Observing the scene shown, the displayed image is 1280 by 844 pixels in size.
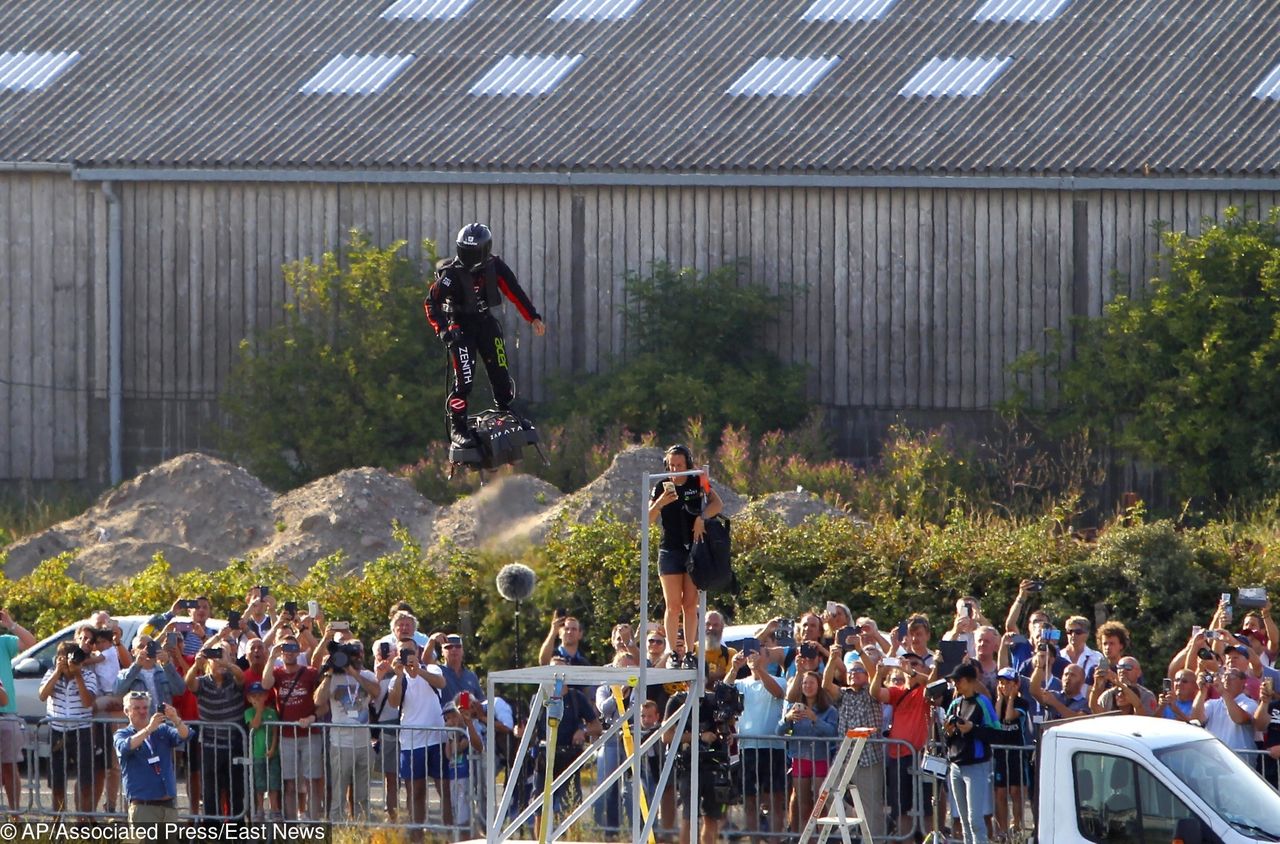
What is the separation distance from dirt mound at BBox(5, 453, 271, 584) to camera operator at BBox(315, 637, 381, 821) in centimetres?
924

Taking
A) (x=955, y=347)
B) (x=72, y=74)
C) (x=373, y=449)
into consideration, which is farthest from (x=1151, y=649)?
(x=72, y=74)

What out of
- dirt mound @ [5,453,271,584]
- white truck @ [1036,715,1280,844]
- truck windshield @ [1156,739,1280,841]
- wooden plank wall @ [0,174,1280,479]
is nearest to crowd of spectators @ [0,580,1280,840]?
white truck @ [1036,715,1280,844]

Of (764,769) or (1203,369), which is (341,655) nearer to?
(764,769)

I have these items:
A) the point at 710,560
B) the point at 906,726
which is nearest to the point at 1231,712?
the point at 906,726

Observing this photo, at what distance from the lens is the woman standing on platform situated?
494 inches

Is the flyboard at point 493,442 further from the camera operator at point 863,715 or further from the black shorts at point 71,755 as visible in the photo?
the black shorts at point 71,755

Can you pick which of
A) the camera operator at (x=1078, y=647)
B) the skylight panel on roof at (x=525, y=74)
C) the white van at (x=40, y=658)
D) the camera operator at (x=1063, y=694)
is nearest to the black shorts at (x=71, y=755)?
the white van at (x=40, y=658)

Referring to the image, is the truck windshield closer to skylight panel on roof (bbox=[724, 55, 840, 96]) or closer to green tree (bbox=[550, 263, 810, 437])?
green tree (bbox=[550, 263, 810, 437])

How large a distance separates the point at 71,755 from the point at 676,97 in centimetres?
1739

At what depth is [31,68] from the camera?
3456cm

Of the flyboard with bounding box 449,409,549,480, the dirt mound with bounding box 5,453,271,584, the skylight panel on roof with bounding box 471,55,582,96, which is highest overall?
the skylight panel on roof with bounding box 471,55,582,96

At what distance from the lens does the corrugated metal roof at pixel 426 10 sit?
3400 cm

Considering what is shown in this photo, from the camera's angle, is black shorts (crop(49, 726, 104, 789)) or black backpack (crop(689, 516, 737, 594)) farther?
black shorts (crop(49, 726, 104, 789))

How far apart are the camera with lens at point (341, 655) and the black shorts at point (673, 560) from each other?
388 centimetres
